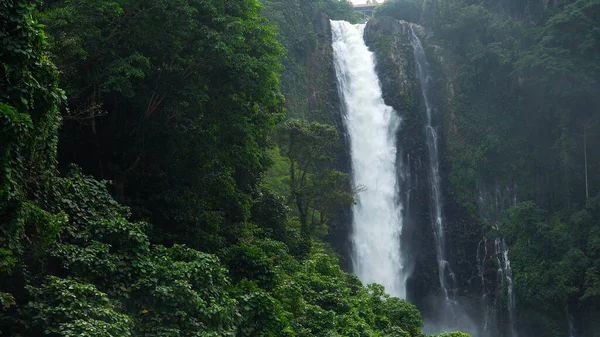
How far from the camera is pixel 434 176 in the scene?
35.5 m

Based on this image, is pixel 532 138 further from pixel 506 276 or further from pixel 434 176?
pixel 506 276

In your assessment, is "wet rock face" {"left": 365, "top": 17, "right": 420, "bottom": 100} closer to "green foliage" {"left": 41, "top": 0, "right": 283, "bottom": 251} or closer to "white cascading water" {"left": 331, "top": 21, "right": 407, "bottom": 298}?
"white cascading water" {"left": 331, "top": 21, "right": 407, "bottom": 298}

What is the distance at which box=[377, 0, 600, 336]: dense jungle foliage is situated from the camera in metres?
30.1

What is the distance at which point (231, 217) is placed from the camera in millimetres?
18766

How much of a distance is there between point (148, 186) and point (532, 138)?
24.7m

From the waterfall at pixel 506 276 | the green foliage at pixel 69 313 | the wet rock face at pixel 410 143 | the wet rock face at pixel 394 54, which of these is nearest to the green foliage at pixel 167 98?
the green foliage at pixel 69 313

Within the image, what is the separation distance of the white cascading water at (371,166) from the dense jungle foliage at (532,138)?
3.58m

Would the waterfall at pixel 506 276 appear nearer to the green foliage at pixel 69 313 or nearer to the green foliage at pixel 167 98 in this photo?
the green foliage at pixel 167 98

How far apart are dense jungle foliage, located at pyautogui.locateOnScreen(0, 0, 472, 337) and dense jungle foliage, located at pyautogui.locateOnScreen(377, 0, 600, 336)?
1341 centimetres

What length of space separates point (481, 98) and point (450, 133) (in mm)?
2674

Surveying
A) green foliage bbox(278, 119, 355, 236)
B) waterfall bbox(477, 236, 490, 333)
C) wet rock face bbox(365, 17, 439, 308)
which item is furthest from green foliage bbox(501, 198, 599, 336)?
green foliage bbox(278, 119, 355, 236)

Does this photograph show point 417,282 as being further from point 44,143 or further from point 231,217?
point 44,143

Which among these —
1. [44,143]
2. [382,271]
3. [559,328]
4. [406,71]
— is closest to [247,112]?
[44,143]

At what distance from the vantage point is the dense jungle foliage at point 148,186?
29.7ft
